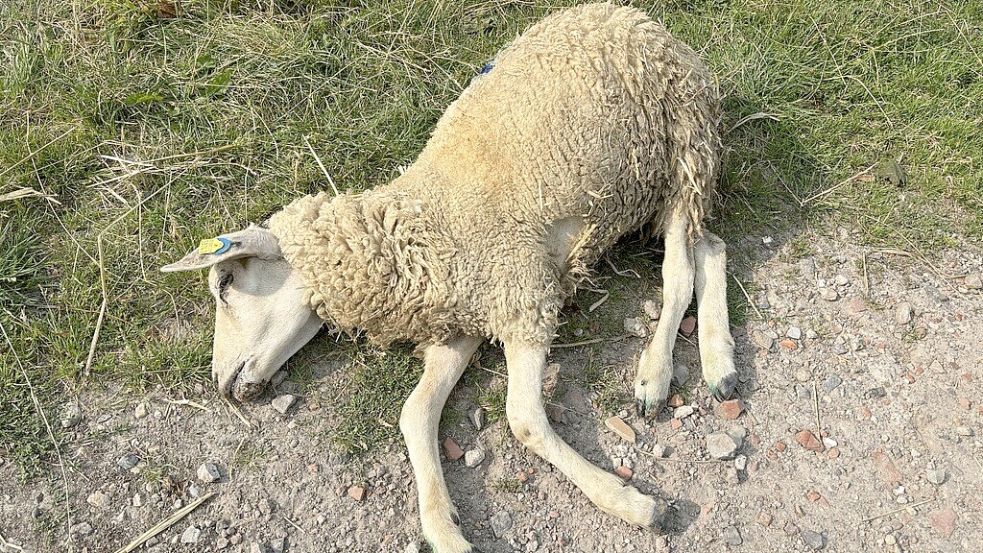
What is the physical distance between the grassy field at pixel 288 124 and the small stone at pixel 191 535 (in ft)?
2.51

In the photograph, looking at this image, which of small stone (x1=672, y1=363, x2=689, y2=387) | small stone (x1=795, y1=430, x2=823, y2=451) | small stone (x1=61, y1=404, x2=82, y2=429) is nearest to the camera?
small stone (x1=795, y1=430, x2=823, y2=451)

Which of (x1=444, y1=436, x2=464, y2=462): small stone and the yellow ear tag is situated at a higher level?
the yellow ear tag

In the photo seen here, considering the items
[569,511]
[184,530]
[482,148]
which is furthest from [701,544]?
[184,530]

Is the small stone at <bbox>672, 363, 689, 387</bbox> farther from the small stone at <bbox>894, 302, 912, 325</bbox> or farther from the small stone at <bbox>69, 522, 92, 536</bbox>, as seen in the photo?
the small stone at <bbox>69, 522, 92, 536</bbox>

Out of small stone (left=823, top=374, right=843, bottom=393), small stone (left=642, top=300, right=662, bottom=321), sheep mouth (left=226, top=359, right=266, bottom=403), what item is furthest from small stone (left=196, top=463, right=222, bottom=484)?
small stone (left=823, top=374, right=843, bottom=393)

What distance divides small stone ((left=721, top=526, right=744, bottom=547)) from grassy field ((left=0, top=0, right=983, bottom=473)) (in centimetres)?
158

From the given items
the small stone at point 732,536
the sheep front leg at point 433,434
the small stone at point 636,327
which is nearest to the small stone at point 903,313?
the small stone at point 636,327

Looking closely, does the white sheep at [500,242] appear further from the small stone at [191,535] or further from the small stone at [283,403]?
the small stone at [191,535]

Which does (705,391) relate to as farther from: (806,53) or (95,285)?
(95,285)

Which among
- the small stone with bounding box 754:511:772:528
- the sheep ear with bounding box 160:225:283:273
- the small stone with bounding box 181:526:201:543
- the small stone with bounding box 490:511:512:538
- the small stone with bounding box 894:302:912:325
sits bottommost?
the small stone with bounding box 490:511:512:538

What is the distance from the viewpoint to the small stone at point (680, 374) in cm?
387

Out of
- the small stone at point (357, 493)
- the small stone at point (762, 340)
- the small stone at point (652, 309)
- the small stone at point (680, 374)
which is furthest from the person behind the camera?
the small stone at point (652, 309)

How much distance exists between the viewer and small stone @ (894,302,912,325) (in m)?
4.04

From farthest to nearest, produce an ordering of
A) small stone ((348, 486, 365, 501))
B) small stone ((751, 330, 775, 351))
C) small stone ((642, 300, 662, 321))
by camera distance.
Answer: small stone ((642, 300, 662, 321)) → small stone ((751, 330, 775, 351)) → small stone ((348, 486, 365, 501))
